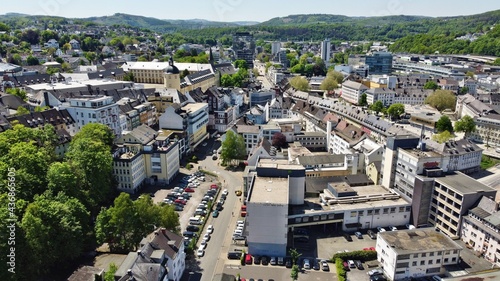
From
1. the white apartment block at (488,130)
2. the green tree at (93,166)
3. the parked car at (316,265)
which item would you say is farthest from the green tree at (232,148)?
the white apartment block at (488,130)

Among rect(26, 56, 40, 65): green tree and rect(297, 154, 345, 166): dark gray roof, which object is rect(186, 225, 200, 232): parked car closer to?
rect(297, 154, 345, 166): dark gray roof

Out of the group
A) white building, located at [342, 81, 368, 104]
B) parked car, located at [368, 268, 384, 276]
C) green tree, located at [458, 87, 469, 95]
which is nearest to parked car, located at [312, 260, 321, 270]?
parked car, located at [368, 268, 384, 276]

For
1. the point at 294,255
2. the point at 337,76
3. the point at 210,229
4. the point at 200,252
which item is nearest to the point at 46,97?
the point at 210,229

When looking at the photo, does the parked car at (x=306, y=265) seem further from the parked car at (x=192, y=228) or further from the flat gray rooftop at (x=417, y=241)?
the parked car at (x=192, y=228)

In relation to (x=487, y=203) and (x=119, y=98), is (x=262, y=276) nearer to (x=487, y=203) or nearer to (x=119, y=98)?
(x=487, y=203)

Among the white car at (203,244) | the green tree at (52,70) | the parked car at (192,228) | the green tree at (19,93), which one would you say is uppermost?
the green tree at (52,70)

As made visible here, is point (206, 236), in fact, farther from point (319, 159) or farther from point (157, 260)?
point (319, 159)
